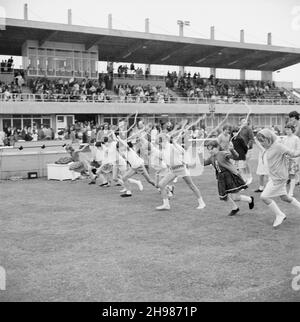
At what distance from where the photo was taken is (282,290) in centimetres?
488

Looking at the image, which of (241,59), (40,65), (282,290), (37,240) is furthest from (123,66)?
(282,290)

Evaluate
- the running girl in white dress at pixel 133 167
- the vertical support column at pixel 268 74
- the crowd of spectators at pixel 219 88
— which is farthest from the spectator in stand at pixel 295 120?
the vertical support column at pixel 268 74

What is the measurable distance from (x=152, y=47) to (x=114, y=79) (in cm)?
499

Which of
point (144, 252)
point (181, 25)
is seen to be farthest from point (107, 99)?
point (144, 252)

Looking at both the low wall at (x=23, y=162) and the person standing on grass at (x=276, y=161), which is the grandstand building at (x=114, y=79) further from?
the person standing on grass at (x=276, y=161)

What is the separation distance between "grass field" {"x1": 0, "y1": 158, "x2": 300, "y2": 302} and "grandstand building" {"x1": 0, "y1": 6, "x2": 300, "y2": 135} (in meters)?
22.5

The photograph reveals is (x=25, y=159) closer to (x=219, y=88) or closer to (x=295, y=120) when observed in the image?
(x=295, y=120)

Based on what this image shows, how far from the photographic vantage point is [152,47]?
41000 millimetres

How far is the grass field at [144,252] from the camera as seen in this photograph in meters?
4.95

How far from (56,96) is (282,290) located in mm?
29763

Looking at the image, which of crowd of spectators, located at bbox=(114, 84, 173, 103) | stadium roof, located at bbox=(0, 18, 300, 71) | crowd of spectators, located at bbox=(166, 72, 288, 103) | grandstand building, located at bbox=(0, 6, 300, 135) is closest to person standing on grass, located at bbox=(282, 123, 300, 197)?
grandstand building, located at bbox=(0, 6, 300, 135)

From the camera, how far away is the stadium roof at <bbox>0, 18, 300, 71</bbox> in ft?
115

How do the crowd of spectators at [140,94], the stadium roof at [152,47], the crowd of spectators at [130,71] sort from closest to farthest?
the stadium roof at [152,47]
the crowd of spectators at [140,94]
the crowd of spectators at [130,71]

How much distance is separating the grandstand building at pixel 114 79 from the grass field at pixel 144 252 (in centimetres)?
2253
